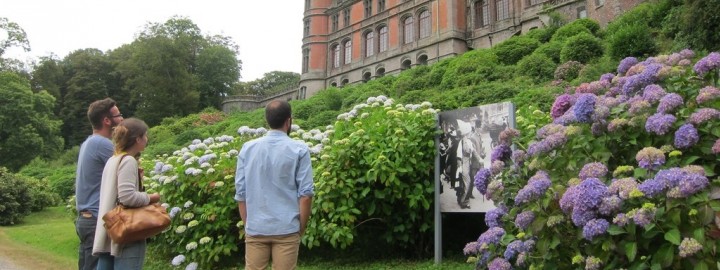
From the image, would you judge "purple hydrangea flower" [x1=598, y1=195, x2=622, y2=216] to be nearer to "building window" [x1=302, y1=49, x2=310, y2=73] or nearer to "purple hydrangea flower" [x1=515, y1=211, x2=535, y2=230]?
"purple hydrangea flower" [x1=515, y1=211, x2=535, y2=230]

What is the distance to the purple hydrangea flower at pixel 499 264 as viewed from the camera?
3.65m

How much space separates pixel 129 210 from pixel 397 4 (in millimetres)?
43591

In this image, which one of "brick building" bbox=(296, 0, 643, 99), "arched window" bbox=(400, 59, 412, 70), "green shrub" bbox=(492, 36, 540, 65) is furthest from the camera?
"arched window" bbox=(400, 59, 412, 70)

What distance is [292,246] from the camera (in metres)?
3.86

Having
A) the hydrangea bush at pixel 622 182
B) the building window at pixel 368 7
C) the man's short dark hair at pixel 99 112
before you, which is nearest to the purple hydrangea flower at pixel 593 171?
the hydrangea bush at pixel 622 182

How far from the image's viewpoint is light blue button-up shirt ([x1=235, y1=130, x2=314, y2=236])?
3836 mm

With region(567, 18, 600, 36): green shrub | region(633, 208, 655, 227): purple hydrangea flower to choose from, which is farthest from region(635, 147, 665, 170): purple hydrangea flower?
region(567, 18, 600, 36): green shrub

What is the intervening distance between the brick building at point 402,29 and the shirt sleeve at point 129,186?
2508 cm

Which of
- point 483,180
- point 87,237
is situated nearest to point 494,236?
point 483,180

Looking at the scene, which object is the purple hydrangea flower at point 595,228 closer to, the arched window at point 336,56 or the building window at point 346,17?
the arched window at point 336,56

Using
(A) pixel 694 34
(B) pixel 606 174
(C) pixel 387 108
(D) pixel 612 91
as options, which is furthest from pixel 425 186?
(A) pixel 694 34

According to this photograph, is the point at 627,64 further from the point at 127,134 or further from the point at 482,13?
the point at 482,13

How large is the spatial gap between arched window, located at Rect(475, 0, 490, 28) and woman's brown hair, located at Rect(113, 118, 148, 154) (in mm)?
36872

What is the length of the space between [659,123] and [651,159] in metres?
0.29
